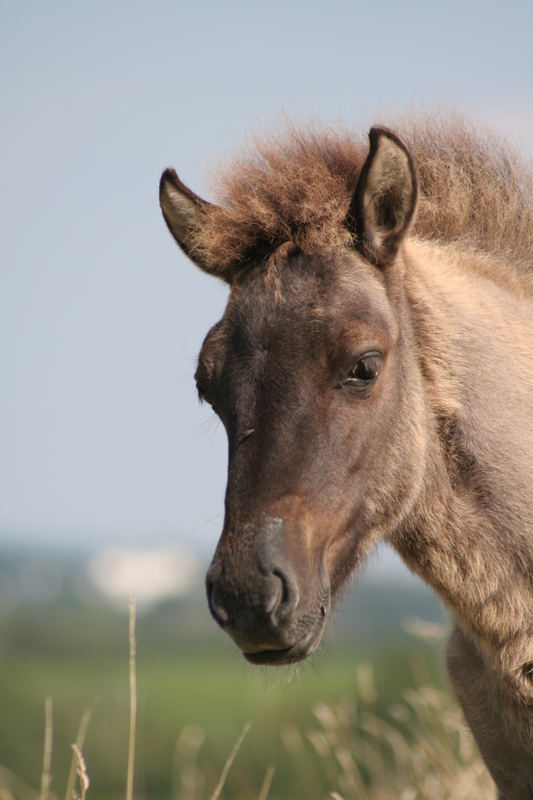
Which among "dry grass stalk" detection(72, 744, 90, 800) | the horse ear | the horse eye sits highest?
the horse ear

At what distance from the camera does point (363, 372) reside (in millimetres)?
4645

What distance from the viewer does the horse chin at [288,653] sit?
428 cm

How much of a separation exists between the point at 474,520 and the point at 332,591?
2.45 feet

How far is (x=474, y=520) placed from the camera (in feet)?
16.0

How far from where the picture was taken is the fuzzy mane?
505 cm

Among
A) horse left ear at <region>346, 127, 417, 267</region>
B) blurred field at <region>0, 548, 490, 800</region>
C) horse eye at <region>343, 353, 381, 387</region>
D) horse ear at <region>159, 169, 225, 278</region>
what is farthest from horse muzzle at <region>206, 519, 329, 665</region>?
horse ear at <region>159, 169, 225, 278</region>

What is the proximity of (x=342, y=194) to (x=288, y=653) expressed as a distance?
214 centimetres

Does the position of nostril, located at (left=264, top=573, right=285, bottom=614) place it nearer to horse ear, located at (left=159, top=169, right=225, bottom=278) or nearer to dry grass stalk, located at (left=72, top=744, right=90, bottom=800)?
dry grass stalk, located at (left=72, top=744, right=90, bottom=800)

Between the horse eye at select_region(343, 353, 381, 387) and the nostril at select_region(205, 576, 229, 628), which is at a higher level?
the horse eye at select_region(343, 353, 381, 387)

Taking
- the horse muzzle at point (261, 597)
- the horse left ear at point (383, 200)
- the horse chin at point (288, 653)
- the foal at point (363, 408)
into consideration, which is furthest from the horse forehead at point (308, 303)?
the horse chin at point (288, 653)

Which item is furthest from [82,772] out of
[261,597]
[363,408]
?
[363,408]

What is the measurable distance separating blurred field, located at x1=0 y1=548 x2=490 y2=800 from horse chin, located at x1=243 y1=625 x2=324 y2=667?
0.49 meters

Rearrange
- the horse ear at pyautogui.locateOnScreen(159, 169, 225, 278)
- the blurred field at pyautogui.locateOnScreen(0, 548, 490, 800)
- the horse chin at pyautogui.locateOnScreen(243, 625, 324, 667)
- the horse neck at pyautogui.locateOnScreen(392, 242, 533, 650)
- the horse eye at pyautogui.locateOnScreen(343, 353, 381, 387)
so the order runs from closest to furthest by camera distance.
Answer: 1. the horse chin at pyautogui.locateOnScreen(243, 625, 324, 667)
2. the horse eye at pyautogui.locateOnScreen(343, 353, 381, 387)
3. the horse neck at pyautogui.locateOnScreen(392, 242, 533, 650)
4. the horse ear at pyautogui.locateOnScreen(159, 169, 225, 278)
5. the blurred field at pyautogui.locateOnScreen(0, 548, 490, 800)

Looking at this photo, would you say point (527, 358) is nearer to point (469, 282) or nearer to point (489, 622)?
point (469, 282)
